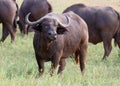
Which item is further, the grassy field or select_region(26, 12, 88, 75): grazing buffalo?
select_region(26, 12, 88, 75): grazing buffalo

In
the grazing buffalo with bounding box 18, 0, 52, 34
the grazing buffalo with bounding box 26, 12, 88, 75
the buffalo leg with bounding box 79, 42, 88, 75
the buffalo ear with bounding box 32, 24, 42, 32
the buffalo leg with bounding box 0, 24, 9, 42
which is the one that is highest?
the buffalo ear with bounding box 32, 24, 42, 32

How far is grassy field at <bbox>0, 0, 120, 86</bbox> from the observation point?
7264 mm

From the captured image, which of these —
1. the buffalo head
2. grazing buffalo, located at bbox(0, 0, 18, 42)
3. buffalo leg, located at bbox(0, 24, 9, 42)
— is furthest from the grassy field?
the buffalo head

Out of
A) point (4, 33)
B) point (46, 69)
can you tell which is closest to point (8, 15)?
point (4, 33)

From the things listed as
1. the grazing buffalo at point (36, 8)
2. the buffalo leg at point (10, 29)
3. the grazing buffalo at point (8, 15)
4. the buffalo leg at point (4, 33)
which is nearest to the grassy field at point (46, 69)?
the buffalo leg at point (4, 33)

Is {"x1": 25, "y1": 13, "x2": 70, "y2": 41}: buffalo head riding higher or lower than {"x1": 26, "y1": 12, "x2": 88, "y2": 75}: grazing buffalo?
higher

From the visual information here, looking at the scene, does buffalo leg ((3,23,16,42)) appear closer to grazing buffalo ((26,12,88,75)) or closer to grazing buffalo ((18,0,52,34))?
grazing buffalo ((18,0,52,34))

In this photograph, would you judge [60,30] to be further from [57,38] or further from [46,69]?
[46,69]

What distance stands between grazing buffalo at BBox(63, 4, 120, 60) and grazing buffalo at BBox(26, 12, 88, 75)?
360cm

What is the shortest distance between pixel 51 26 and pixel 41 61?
919 millimetres

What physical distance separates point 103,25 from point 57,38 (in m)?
5.10

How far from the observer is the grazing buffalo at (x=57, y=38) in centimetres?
889

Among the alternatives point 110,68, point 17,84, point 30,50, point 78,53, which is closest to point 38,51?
point 78,53

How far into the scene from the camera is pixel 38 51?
363 inches
